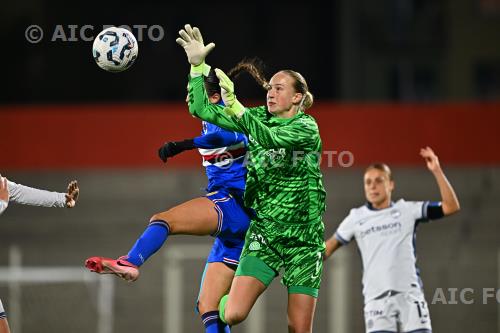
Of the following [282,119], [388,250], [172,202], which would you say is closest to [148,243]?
[282,119]

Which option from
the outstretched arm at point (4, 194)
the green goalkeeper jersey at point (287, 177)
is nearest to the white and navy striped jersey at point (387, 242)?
the green goalkeeper jersey at point (287, 177)

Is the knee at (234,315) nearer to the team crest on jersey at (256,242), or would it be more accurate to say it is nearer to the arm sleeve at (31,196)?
the team crest on jersey at (256,242)

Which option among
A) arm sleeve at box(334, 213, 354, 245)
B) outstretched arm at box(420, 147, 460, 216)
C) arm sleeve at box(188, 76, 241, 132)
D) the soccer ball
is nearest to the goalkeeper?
arm sleeve at box(188, 76, 241, 132)

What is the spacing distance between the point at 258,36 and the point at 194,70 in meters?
17.6

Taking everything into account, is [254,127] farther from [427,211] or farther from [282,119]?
[427,211]

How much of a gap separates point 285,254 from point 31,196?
135 centimetres

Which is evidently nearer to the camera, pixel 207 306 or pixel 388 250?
pixel 207 306

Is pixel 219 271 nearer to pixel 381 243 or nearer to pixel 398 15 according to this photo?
pixel 381 243

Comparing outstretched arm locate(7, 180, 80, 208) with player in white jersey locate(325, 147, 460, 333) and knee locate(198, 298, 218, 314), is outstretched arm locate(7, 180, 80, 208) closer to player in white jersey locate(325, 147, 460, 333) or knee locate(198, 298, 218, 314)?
knee locate(198, 298, 218, 314)

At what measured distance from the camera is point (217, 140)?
5012 millimetres

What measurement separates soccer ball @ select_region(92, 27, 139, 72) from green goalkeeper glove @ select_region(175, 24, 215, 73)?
0.79 metres

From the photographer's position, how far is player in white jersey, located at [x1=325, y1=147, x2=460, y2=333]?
5.94 m

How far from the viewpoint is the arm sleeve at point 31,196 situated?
4961mm

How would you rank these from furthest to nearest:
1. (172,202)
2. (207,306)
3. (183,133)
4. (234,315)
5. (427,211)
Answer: (172,202)
(183,133)
(427,211)
(207,306)
(234,315)
